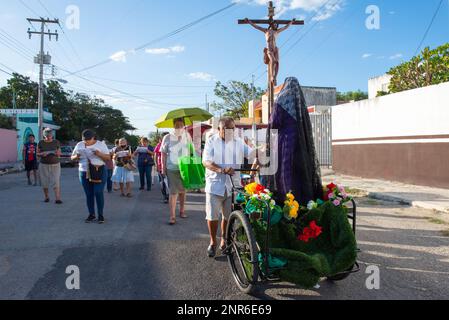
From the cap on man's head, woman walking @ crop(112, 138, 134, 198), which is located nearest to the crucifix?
woman walking @ crop(112, 138, 134, 198)

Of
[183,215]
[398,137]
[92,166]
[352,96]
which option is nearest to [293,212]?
[183,215]

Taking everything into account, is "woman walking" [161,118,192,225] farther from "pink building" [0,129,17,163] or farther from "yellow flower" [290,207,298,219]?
"pink building" [0,129,17,163]

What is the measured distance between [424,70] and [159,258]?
→ 1759 cm

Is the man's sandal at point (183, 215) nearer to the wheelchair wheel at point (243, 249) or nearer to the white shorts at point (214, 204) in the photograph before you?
the white shorts at point (214, 204)

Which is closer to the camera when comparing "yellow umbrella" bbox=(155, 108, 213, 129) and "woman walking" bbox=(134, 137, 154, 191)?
"yellow umbrella" bbox=(155, 108, 213, 129)

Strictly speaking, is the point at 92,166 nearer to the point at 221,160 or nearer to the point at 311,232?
the point at 221,160

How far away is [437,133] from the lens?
35.6 feet

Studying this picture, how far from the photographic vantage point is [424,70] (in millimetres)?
17562

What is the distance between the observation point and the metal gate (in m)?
19.0

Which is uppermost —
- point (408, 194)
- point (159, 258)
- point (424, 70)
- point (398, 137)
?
point (424, 70)

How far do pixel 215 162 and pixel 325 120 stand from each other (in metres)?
15.6

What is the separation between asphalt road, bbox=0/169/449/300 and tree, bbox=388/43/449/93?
12287mm
